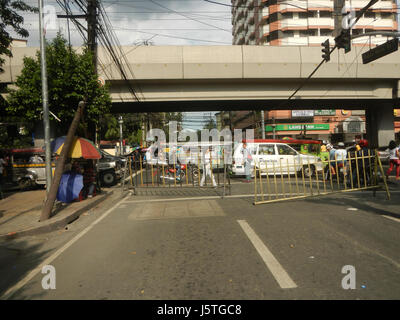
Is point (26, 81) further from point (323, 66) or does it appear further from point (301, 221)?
point (323, 66)

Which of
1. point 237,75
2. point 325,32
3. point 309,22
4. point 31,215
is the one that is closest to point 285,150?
point 237,75

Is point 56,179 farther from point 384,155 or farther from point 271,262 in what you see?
point 384,155

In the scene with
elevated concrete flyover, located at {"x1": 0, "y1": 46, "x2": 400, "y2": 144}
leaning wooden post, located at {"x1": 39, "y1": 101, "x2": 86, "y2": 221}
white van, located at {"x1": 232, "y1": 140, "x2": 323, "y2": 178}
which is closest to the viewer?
leaning wooden post, located at {"x1": 39, "y1": 101, "x2": 86, "y2": 221}

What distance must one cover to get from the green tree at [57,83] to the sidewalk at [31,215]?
3653 millimetres

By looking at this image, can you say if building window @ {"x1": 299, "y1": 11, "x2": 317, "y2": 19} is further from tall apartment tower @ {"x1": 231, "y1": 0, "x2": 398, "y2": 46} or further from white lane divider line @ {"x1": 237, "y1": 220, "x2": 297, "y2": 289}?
white lane divider line @ {"x1": 237, "y1": 220, "x2": 297, "y2": 289}

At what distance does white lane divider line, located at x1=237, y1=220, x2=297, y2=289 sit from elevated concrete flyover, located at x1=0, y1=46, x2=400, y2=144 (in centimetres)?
1381

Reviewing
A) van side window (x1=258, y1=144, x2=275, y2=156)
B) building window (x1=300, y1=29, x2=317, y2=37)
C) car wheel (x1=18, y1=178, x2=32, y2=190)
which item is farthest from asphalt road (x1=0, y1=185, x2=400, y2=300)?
building window (x1=300, y1=29, x2=317, y2=37)

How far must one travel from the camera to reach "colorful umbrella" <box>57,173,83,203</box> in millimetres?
8781

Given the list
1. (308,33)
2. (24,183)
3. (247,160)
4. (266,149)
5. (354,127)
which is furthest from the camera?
(308,33)

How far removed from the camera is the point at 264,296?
3.10m

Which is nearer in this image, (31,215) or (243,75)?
(31,215)

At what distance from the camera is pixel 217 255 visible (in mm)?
4352

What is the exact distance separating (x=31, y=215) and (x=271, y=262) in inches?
263

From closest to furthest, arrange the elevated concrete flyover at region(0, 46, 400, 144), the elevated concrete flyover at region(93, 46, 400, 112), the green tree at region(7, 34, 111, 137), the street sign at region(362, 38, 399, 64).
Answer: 1. the street sign at region(362, 38, 399, 64)
2. the green tree at region(7, 34, 111, 137)
3. the elevated concrete flyover at region(0, 46, 400, 144)
4. the elevated concrete flyover at region(93, 46, 400, 112)
